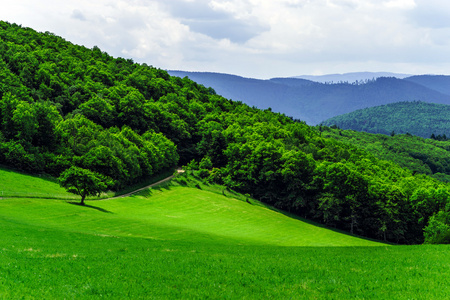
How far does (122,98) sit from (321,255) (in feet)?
429

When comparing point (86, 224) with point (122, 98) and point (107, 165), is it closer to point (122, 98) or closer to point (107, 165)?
point (107, 165)

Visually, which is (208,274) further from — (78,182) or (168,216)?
(168,216)

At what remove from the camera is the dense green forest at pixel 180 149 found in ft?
311

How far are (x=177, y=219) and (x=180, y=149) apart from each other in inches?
3268

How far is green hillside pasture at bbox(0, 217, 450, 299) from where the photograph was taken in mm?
18094

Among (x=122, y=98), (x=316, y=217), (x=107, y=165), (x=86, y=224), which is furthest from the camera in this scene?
(x=122, y=98)

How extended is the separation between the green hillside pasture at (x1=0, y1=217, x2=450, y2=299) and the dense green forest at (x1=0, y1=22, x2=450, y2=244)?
40.9 meters

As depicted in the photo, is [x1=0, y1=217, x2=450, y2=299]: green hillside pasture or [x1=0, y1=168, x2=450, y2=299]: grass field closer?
[x1=0, y1=217, x2=450, y2=299]: green hillside pasture

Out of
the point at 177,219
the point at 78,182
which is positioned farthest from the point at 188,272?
the point at 78,182

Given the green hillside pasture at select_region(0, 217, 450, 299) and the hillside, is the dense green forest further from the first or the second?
the green hillside pasture at select_region(0, 217, 450, 299)

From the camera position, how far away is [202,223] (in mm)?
71188

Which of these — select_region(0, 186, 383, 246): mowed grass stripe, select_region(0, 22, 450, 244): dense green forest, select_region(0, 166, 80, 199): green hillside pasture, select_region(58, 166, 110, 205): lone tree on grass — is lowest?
select_region(0, 186, 383, 246): mowed grass stripe

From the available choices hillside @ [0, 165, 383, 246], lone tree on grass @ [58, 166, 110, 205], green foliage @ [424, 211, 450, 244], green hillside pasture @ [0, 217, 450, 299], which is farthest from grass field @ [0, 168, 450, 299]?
green foliage @ [424, 211, 450, 244]

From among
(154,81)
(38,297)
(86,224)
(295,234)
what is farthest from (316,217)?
(154,81)
